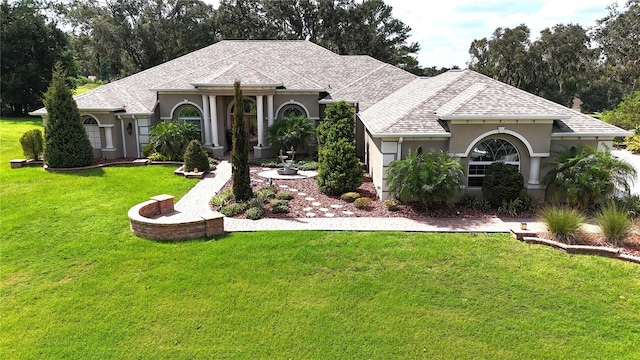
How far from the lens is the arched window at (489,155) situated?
1376 cm

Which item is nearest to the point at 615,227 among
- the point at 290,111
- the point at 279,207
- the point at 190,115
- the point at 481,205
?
the point at 481,205

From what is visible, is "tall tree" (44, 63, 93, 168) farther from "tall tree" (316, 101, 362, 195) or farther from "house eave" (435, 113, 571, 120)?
"house eave" (435, 113, 571, 120)

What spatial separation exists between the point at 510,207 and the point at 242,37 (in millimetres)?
39864

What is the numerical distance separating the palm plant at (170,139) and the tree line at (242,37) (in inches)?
1008

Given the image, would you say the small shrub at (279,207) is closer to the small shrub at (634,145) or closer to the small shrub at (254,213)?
the small shrub at (254,213)

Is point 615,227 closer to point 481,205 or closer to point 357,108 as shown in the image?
point 481,205

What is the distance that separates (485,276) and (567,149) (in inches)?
291

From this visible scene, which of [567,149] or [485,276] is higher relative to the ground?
Result: [567,149]

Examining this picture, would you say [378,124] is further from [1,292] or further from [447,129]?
[1,292]

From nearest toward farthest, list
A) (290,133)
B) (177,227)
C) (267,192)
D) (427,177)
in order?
1. (177,227)
2. (427,177)
3. (267,192)
4. (290,133)

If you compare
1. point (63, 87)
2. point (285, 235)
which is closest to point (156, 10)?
point (63, 87)

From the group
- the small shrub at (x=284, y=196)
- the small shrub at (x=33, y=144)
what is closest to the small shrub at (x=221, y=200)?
the small shrub at (x=284, y=196)

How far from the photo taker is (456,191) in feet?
42.7

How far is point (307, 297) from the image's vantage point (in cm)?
817
